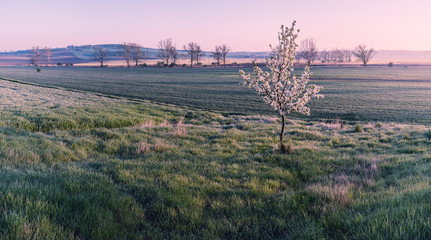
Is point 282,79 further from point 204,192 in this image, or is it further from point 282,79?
point 204,192

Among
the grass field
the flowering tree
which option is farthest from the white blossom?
the grass field

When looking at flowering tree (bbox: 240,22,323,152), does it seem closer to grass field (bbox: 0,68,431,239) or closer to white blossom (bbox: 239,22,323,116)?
white blossom (bbox: 239,22,323,116)

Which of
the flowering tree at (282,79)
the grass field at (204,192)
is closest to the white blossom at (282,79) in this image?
the flowering tree at (282,79)

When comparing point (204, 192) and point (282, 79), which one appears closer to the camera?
point (204, 192)

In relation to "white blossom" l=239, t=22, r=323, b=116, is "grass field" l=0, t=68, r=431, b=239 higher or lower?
lower

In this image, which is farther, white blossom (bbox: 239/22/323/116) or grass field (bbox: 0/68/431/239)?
white blossom (bbox: 239/22/323/116)

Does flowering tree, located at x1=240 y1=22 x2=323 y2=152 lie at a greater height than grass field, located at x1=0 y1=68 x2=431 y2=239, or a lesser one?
greater

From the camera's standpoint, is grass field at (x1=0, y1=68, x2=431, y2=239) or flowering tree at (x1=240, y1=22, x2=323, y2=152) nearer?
grass field at (x1=0, y1=68, x2=431, y2=239)

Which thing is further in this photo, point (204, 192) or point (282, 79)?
point (282, 79)

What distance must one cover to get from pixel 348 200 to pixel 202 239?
9.00 ft

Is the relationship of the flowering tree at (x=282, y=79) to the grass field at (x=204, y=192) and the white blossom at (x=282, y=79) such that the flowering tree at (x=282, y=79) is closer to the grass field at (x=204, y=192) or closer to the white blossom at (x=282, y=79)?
the white blossom at (x=282, y=79)

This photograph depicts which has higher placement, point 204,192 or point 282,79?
point 282,79

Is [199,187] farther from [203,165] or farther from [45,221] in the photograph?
[45,221]

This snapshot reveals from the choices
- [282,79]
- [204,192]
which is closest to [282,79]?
[282,79]
